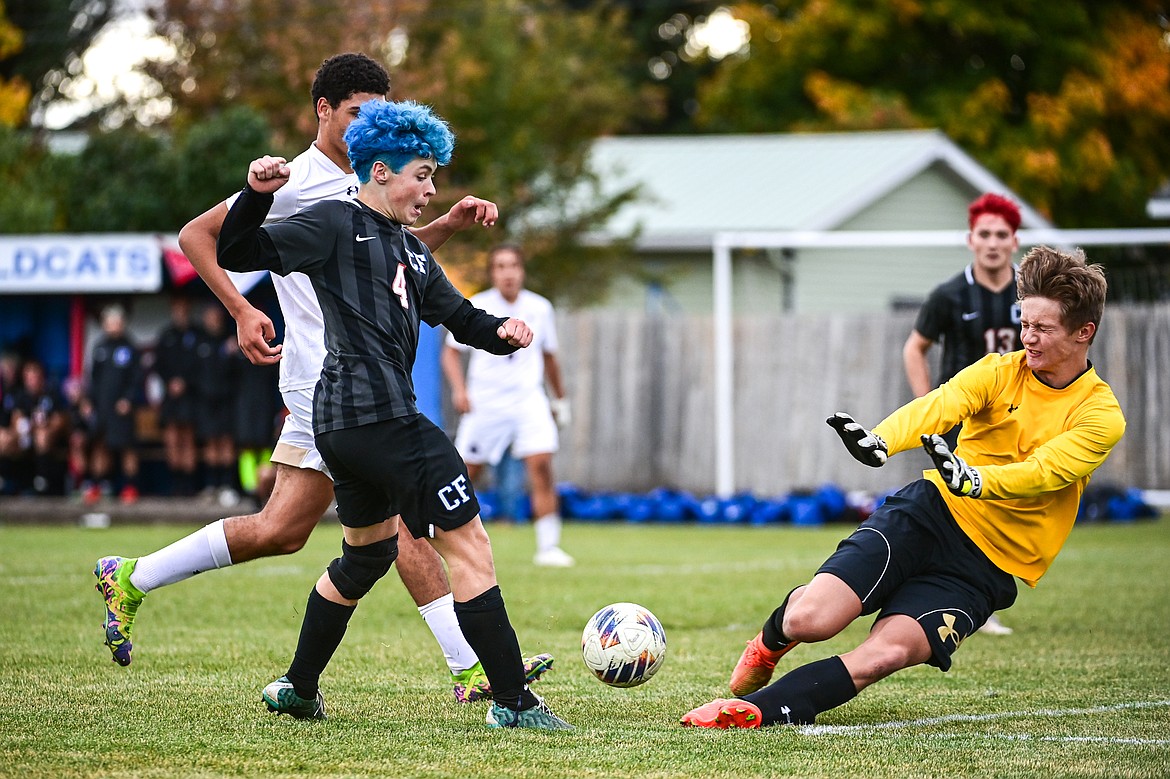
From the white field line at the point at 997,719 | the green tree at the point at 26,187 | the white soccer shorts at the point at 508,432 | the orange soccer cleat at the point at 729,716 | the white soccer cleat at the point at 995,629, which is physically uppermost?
the green tree at the point at 26,187

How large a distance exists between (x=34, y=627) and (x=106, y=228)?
1569cm

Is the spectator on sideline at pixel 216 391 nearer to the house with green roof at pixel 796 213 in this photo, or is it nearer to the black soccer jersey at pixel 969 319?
the house with green roof at pixel 796 213

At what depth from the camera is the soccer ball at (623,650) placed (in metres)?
5.45

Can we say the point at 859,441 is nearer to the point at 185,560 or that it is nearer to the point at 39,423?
the point at 185,560

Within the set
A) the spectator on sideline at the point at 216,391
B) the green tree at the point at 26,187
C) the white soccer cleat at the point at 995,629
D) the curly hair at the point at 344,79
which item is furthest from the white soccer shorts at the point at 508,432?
the green tree at the point at 26,187

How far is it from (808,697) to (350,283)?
2081 mm

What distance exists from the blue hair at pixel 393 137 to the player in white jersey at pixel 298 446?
16.4 inches

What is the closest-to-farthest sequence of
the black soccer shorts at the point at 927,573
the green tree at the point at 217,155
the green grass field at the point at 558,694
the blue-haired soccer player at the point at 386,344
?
1. the green grass field at the point at 558,694
2. the blue-haired soccer player at the point at 386,344
3. the black soccer shorts at the point at 927,573
4. the green tree at the point at 217,155

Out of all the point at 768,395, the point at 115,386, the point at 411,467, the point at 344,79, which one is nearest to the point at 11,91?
the point at 115,386

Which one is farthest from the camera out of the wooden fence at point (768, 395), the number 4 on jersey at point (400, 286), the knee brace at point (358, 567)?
the wooden fence at point (768, 395)

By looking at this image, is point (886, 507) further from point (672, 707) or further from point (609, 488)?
point (609, 488)

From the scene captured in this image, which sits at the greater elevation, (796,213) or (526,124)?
(526,124)

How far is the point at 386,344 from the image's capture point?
511 cm

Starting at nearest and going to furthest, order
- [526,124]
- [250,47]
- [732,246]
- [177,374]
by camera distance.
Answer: [177,374]
[732,246]
[250,47]
[526,124]
